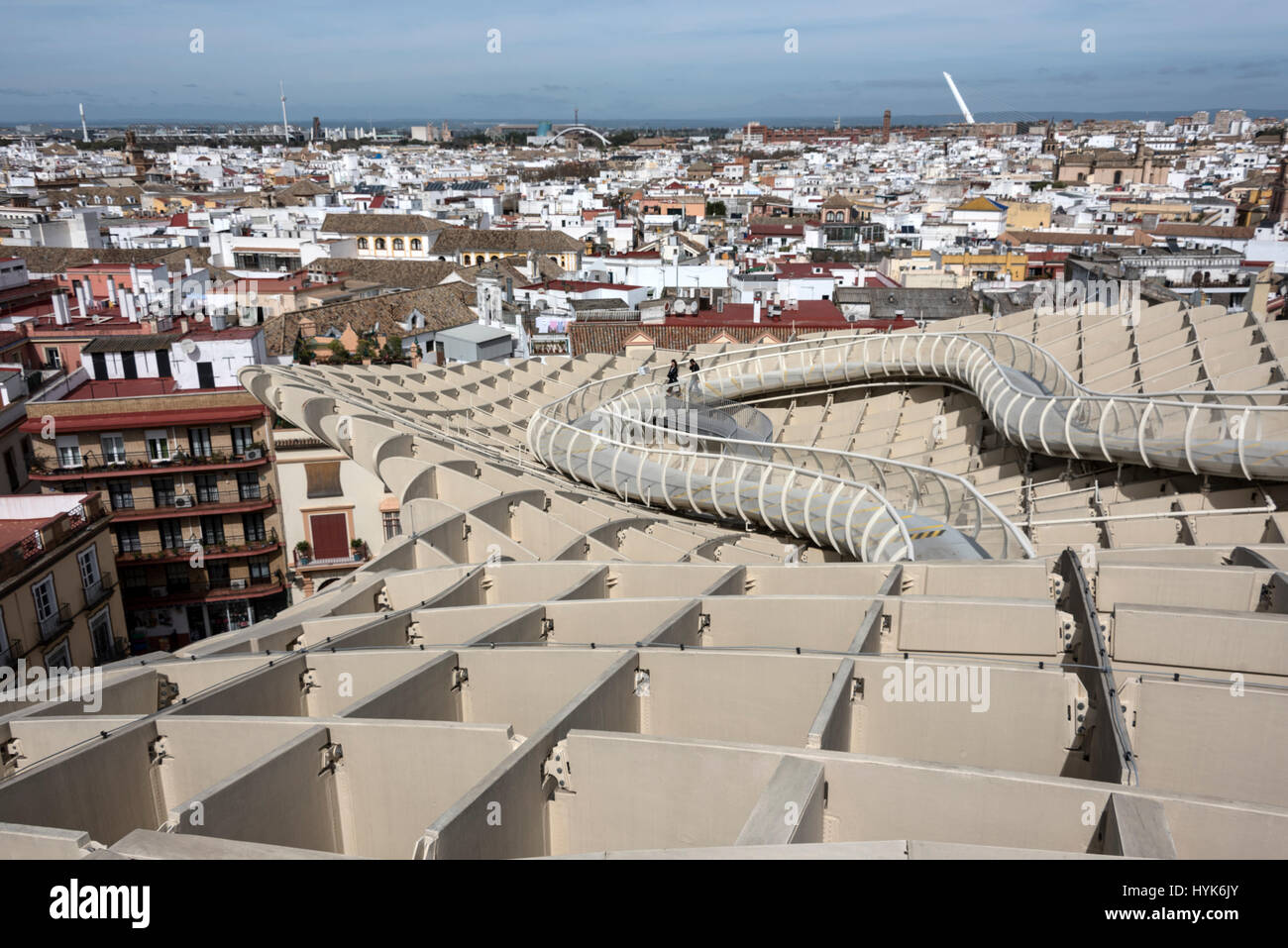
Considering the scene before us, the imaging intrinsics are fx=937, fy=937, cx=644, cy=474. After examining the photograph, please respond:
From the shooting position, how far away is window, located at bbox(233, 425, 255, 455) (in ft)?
113

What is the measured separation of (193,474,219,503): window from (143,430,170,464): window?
132cm

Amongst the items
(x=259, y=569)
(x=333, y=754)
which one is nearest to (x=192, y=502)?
(x=259, y=569)

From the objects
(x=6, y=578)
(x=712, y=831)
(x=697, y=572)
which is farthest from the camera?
(x=6, y=578)

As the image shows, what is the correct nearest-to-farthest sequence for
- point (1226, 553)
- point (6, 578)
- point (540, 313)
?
point (1226, 553) < point (6, 578) < point (540, 313)

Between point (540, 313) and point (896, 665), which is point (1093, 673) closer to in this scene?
point (896, 665)

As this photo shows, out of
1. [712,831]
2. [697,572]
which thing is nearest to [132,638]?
[697,572]

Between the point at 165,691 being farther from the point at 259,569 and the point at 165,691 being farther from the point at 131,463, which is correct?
the point at 131,463

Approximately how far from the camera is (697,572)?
47.6ft

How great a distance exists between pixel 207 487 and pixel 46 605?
958cm

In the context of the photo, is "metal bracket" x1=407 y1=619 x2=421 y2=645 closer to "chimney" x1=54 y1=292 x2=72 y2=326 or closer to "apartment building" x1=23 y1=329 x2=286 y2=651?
"apartment building" x1=23 y1=329 x2=286 y2=651

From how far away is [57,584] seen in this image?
85.0ft

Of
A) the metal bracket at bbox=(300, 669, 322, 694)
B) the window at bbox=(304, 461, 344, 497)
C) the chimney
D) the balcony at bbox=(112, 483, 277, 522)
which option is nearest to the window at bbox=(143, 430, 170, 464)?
the balcony at bbox=(112, 483, 277, 522)
